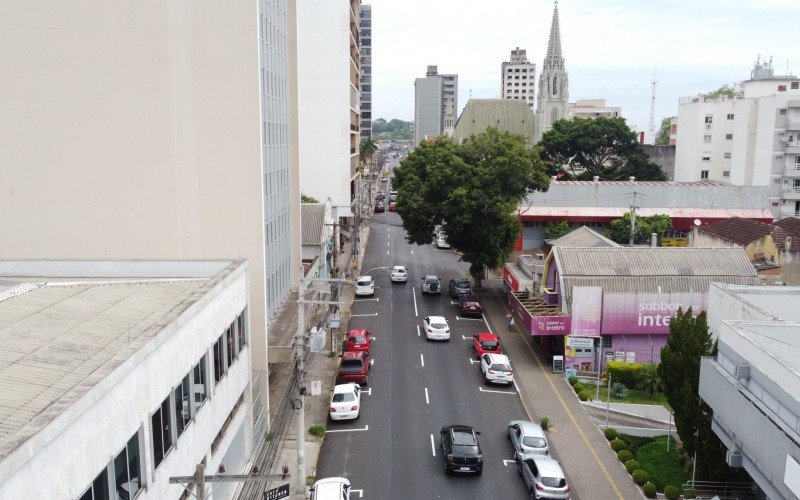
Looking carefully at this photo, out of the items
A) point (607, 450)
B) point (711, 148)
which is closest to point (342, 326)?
point (607, 450)

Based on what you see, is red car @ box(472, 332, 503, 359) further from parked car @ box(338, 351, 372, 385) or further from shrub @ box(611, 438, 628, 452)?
shrub @ box(611, 438, 628, 452)

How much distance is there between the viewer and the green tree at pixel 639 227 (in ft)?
216

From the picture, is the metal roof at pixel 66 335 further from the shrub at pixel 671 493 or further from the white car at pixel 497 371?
the white car at pixel 497 371

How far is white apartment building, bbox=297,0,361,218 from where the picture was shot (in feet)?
236

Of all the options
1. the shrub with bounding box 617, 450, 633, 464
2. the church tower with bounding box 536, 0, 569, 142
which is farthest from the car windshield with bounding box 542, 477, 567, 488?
the church tower with bounding box 536, 0, 569, 142

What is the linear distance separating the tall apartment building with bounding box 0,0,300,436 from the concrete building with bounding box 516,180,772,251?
46.4 metres

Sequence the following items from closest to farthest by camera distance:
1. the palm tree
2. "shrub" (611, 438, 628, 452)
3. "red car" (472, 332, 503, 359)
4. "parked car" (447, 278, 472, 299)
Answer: "shrub" (611, 438, 628, 452)
the palm tree
"red car" (472, 332, 503, 359)
"parked car" (447, 278, 472, 299)

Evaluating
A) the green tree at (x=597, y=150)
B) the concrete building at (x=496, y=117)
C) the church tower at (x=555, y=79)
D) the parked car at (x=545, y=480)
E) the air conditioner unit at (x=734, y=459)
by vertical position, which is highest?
the church tower at (x=555, y=79)

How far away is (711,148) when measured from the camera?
89500 millimetres

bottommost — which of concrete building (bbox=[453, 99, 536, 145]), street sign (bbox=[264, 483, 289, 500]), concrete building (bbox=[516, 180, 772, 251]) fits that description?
street sign (bbox=[264, 483, 289, 500])

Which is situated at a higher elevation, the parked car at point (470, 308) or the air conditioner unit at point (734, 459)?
the air conditioner unit at point (734, 459)

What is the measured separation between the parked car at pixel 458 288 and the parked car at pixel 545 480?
26.3 metres

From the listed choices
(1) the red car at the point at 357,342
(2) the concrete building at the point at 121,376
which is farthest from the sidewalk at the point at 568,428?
(2) the concrete building at the point at 121,376

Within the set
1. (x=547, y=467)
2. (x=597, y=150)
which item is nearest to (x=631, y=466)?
(x=547, y=467)
